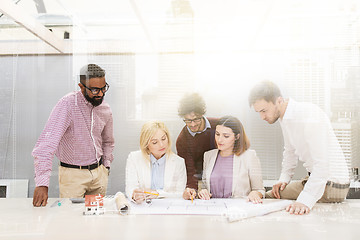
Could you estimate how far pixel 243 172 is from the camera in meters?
1.76

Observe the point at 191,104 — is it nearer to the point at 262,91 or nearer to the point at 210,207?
the point at 262,91

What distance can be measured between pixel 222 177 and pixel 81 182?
2.56 ft

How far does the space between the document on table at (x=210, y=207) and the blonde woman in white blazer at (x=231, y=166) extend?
117mm

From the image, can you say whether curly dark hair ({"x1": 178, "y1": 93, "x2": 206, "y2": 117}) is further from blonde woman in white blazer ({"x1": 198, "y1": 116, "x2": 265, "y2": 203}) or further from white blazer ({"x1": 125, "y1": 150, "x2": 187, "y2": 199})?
white blazer ({"x1": 125, "y1": 150, "x2": 187, "y2": 199})

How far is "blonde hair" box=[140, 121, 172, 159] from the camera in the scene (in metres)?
1.79

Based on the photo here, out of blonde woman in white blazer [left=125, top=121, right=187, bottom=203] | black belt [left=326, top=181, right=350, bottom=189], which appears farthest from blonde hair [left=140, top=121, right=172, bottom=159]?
black belt [left=326, top=181, right=350, bottom=189]

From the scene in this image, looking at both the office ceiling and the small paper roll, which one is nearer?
the small paper roll

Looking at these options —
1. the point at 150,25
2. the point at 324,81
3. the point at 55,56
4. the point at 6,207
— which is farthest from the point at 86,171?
the point at 324,81

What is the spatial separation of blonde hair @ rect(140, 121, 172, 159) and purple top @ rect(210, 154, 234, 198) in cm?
29

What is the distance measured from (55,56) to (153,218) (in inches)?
50.2

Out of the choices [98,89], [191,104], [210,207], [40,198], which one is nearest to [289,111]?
[191,104]

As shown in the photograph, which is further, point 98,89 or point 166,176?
point 98,89

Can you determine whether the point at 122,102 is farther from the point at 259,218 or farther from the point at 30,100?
the point at 259,218

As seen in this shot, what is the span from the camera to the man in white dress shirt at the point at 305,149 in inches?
62.3
